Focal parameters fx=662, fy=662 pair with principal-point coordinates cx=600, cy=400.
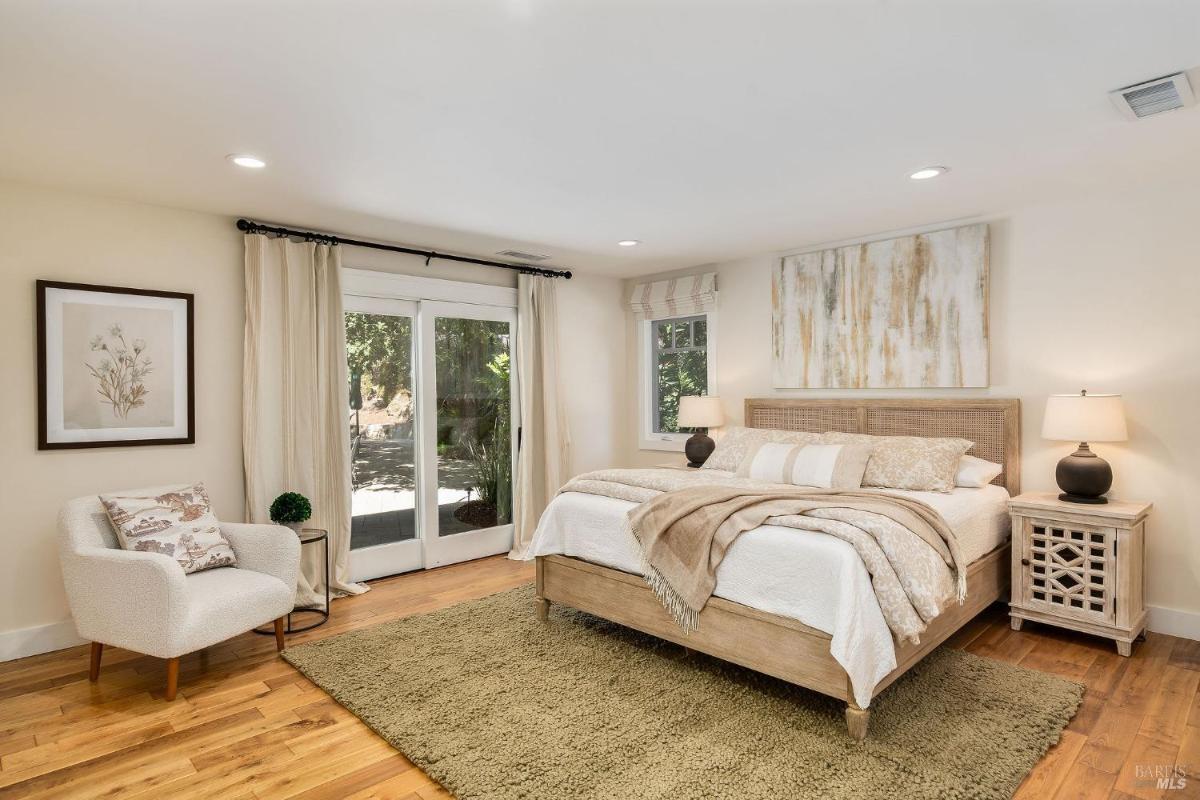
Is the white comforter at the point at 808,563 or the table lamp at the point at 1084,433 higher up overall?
the table lamp at the point at 1084,433

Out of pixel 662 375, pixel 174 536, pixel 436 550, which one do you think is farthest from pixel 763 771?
pixel 662 375

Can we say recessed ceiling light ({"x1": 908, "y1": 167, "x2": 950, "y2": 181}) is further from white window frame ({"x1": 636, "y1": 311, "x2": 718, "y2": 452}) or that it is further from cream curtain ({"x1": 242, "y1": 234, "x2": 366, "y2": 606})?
cream curtain ({"x1": 242, "y1": 234, "x2": 366, "y2": 606})

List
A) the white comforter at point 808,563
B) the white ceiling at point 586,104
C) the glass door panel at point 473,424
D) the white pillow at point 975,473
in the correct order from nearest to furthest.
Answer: the white ceiling at point 586,104, the white comforter at point 808,563, the white pillow at point 975,473, the glass door panel at point 473,424

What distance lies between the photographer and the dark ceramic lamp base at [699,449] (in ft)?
16.6

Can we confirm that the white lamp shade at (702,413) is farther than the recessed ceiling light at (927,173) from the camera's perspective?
Yes

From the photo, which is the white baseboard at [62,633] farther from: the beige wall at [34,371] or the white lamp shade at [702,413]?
the white lamp shade at [702,413]

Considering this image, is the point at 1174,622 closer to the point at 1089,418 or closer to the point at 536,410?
the point at 1089,418

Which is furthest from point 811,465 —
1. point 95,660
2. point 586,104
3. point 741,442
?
point 95,660

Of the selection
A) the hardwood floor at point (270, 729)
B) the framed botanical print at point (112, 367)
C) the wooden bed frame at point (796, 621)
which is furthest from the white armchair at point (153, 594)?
the wooden bed frame at point (796, 621)

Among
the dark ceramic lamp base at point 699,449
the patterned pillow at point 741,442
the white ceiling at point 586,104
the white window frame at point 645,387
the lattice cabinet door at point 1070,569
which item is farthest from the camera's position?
the white window frame at point 645,387

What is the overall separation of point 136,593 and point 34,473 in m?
1.15

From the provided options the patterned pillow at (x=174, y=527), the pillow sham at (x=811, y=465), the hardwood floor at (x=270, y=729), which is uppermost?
the pillow sham at (x=811, y=465)

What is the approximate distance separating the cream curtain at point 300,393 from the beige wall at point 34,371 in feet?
0.39

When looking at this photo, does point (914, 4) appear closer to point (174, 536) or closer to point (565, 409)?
point (174, 536)
